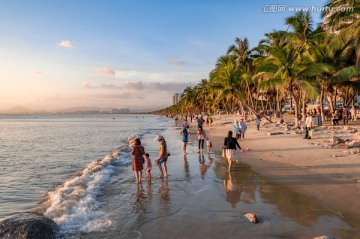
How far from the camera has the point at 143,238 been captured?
5.88 meters

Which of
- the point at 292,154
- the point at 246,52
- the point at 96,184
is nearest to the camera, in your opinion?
the point at 96,184

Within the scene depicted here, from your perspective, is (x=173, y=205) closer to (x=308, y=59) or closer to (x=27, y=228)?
(x=27, y=228)

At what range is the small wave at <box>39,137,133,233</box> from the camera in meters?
6.77

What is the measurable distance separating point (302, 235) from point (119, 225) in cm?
386

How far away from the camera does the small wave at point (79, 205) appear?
6.77m

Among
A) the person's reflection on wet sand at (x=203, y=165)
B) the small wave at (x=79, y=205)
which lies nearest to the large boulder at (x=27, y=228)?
the small wave at (x=79, y=205)

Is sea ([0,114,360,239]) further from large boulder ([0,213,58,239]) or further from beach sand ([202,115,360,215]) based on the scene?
beach sand ([202,115,360,215])

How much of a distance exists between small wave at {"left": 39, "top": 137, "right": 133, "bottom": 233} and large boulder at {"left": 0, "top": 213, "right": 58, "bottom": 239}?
448mm

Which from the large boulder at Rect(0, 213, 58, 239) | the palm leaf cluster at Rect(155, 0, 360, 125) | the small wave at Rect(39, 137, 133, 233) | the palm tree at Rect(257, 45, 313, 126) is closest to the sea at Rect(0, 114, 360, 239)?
the small wave at Rect(39, 137, 133, 233)

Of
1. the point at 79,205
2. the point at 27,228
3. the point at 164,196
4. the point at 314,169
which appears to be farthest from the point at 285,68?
the point at 27,228

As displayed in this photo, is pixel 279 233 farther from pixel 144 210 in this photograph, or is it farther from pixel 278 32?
pixel 278 32

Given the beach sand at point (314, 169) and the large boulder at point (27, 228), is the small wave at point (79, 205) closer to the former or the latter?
the large boulder at point (27, 228)

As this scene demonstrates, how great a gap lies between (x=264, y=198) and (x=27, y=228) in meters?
5.84

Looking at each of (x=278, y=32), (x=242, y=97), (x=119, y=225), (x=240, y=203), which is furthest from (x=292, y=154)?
(x=278, y=32)
